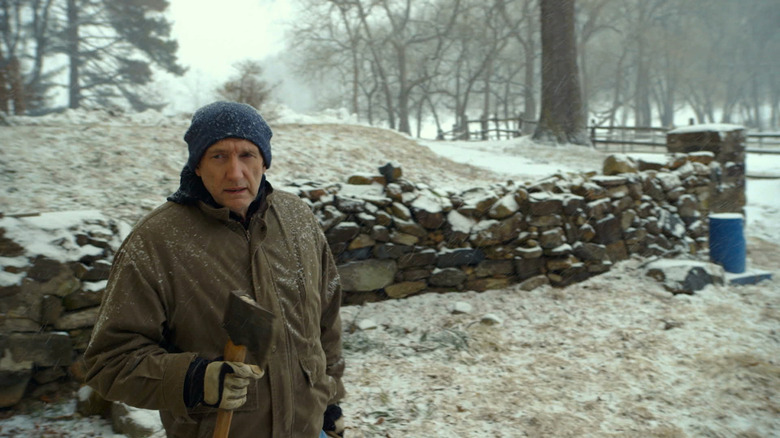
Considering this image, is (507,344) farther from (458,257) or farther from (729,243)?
(729,243)

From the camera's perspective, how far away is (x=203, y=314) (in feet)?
4.99

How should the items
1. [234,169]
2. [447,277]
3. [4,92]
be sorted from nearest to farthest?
[234,169] < [447,277] < [4,92]

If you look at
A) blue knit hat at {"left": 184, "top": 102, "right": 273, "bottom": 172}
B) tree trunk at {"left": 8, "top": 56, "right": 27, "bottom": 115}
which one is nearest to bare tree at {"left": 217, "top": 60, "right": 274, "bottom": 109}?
tree trunk at {"left": 8, "top": 56, "right": 27, "bottom": 115}

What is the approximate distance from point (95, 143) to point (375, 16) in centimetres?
2242

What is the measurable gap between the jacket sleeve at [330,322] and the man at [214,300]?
0.49 feet

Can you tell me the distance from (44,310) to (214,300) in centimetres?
238

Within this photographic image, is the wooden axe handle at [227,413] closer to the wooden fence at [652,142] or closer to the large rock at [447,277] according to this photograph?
the large rock at [447,277]

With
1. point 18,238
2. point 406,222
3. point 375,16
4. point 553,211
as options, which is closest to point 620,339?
point 553,211

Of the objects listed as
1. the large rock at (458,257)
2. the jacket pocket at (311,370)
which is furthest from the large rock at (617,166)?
the jacket pocket at (311,370)

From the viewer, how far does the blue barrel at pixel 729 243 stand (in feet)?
20.8

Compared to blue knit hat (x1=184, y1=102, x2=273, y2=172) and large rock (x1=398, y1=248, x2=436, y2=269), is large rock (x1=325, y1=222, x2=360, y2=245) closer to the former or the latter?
large rock (x1=398, y1=248, x2=436, y2=269)

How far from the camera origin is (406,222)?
17.0 ft

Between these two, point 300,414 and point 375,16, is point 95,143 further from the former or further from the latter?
point 375,16

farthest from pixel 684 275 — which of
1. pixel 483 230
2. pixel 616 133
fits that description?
pixel 616 133
